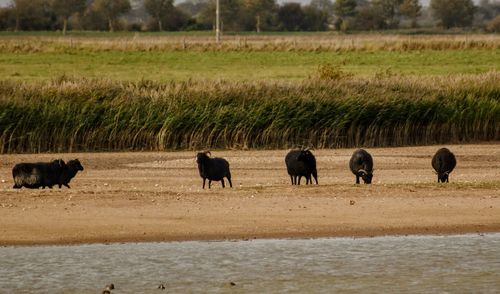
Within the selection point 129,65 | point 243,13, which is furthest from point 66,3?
point 129,65

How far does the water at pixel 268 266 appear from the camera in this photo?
15117 millimetres

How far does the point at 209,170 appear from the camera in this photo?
2230 cm

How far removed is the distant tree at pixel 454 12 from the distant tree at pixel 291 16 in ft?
55.3

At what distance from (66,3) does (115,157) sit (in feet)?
347

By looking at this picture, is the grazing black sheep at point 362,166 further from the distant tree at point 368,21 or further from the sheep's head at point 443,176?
the distant tree at point 368,21

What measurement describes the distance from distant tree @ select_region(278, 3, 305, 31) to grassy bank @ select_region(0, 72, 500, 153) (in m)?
106

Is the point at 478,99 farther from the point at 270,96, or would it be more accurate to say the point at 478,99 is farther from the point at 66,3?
the point at 66,3

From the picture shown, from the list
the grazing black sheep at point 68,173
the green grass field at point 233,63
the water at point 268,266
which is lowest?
the water at point 268,266

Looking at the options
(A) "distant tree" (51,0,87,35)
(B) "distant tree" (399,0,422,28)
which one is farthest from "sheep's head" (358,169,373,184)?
(B) "distant tree" (399,0,422,28)

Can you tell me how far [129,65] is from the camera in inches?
2372

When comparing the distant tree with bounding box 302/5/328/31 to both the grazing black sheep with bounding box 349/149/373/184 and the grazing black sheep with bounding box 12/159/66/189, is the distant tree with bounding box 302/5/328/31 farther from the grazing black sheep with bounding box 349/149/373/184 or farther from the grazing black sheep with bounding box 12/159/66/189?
the grazing black sheep with bounding box 12/159/66/189

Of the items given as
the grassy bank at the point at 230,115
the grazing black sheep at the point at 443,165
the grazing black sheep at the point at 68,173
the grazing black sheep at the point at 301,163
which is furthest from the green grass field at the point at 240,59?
the grazing black sheep at the point at 301,163

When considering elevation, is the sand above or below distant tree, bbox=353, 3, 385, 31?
below

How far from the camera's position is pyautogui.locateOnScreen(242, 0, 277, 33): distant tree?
140m
